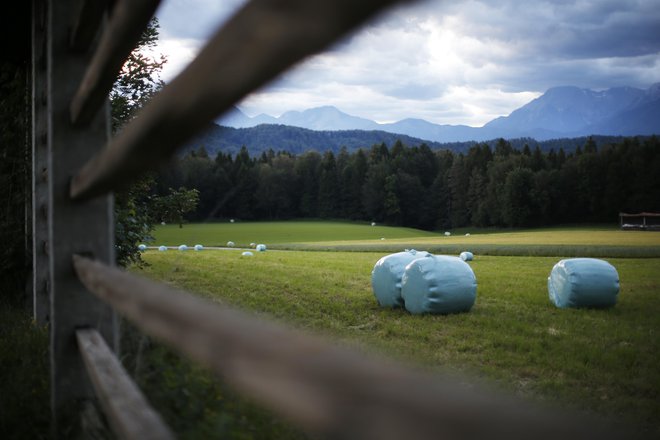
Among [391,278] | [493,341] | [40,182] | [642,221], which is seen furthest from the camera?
[642,221]

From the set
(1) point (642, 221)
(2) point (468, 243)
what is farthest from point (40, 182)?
(1) point (642, 221)

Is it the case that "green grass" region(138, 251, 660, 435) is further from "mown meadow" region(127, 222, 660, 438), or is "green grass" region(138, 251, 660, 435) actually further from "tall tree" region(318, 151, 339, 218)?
"tall tree" region(318, 151, 339, 218)

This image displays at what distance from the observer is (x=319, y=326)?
6.93 meters

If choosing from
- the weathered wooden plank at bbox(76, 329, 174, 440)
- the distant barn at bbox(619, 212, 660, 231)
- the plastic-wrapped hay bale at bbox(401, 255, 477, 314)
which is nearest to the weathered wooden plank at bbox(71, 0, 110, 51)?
the weathered wooden plank at bbox(76, 329, 174, 440)

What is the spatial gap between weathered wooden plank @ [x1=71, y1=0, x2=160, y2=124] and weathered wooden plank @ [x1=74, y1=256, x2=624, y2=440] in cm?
66

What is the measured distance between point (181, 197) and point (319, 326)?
11.4 ft

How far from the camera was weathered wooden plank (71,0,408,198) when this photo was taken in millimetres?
550

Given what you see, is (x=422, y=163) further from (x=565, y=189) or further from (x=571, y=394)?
(x=571, y=394)

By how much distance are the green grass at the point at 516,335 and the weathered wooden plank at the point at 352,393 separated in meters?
3.45

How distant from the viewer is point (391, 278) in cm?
854

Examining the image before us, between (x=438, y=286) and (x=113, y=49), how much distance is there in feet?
22.5

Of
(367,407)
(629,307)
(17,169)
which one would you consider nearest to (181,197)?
(17,169)

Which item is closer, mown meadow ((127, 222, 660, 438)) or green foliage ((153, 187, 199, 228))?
mown meadow ((127, 222, 660, 438))

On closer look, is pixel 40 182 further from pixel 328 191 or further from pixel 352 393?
pixel 328 191
